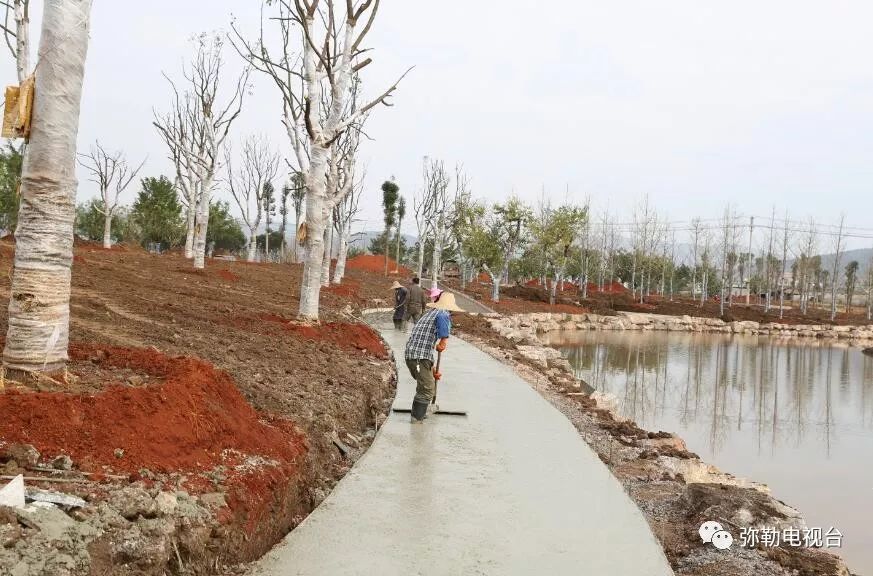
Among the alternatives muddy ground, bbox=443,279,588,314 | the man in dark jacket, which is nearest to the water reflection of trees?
muddy ground, bbox=443,279,588,314

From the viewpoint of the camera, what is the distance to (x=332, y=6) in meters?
13.4

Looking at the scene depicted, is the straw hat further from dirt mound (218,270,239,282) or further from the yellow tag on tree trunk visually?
dirt mound (218,270,239,282)

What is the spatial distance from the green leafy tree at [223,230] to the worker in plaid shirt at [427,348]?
1783 inches

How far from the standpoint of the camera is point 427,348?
7273 millimetres

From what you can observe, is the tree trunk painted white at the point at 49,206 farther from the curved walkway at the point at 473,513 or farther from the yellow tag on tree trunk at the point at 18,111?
Answer: the curved walkway at the point at 473,513

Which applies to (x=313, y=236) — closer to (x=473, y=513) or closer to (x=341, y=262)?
(x=473, y=513)

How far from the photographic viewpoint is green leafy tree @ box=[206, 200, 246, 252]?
170 feet

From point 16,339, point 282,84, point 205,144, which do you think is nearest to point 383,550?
point 16,339

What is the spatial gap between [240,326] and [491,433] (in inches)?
200

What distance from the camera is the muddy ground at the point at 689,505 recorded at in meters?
4.62

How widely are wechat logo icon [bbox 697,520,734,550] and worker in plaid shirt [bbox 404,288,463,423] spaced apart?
315cm

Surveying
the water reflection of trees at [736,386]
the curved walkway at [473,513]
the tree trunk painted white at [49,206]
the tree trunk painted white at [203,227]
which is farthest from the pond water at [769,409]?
the tree trunk painted white at [203,227]

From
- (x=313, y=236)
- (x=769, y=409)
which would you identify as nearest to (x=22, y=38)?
(x=313, y=236)

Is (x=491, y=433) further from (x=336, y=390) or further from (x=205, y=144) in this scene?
(x=205, y=144)
